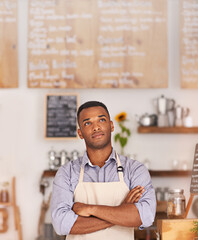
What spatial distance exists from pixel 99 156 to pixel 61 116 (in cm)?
206

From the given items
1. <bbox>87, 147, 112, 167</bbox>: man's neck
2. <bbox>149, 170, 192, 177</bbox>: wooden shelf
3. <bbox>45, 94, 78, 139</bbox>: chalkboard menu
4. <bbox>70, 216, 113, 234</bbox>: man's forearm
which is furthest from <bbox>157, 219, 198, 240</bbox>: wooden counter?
<bbox>45, 94, 78, 139</bbox>: chalkboard menu

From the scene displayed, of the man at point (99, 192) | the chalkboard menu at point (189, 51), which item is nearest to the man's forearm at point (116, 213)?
the man at point (99, 192)

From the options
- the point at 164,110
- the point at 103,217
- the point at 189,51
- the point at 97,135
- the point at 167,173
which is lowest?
the point at 167,173

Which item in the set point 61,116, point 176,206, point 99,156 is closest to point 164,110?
point 61,116

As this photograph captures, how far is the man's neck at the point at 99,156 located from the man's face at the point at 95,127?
35 mm

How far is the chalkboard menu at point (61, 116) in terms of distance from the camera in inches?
163

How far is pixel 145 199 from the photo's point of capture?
6.68ft

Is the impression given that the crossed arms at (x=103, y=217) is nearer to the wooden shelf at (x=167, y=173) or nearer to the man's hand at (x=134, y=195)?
the man's hand at (x=134, y=195)

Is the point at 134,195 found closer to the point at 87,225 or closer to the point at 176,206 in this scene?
the point at 87,225

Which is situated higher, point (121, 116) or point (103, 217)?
point (121, 116)

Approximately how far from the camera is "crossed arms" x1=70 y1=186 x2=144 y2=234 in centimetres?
195

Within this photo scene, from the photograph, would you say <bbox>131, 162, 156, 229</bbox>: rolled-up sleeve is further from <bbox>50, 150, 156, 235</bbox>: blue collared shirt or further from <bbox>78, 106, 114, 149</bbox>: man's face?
<bbox>78, 106, 114, 149</bbox>: man's face

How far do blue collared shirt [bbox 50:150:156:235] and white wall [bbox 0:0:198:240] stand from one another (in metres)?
2.07

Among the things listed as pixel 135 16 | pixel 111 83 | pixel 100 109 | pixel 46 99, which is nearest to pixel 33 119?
pixel 46 99
